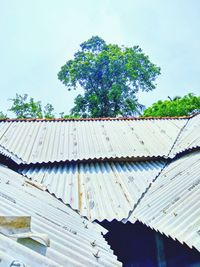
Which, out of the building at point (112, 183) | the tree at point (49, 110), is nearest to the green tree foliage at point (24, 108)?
the tree at point (49, 110)

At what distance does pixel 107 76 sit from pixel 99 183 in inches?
940

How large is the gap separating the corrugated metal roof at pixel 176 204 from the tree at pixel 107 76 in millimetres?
22737

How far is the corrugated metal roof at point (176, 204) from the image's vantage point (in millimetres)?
3592

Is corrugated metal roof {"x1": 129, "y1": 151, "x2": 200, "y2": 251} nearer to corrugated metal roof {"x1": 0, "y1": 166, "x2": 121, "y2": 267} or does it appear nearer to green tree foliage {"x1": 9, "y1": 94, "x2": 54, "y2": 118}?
corrugated metal roof {"x1": 0, "y1": 166, "x2": 121, "y2": 267}

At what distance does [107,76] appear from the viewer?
29.2m

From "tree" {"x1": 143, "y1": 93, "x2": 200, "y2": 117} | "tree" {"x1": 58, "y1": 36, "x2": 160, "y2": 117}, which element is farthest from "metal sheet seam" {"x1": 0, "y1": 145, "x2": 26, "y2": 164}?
"tree" {"x1": 58, "y1": 36, "x2": 160, "y2": 117}

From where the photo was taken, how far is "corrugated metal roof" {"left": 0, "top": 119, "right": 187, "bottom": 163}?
783 centimetres

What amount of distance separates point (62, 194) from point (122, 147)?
2.91m

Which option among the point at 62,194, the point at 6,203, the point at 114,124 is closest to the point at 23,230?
the point at 6,203

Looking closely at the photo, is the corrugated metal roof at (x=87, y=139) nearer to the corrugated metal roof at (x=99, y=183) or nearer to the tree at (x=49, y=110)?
the corrugated metal roof at (x=99, y=183)

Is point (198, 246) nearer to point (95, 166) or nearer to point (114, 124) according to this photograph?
point (95, 166)

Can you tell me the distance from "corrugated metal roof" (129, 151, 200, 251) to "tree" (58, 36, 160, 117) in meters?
22.7

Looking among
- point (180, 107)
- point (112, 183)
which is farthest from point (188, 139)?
point (180, 107)

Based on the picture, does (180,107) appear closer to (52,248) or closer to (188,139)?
(188,139)
